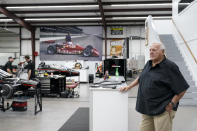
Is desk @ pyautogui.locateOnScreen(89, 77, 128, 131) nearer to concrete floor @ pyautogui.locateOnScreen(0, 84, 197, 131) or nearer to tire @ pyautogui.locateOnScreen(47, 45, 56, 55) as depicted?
concrete floor @ pyautogui.locateOnScreen(0, 84, 197, 131)

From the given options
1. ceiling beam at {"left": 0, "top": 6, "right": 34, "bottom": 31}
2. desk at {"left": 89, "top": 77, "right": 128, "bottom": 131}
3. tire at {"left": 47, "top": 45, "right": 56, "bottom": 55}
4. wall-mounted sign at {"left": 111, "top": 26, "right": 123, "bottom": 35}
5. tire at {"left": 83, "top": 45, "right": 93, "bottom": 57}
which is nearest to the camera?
desk at {"left": 89, "top": 77, "right": 128, "bottom": 131}

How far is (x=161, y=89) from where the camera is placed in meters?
1.92

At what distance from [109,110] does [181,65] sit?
19.1 feet

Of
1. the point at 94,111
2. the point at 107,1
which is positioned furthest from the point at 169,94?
the point at 107,1

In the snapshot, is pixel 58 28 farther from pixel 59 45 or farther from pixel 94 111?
pixel 94 111

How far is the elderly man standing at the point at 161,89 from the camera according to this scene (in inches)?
73.9

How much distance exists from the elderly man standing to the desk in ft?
2.56

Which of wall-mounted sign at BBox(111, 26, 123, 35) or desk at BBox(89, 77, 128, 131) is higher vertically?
wall-mounted sign at BBox(111, 26, 123, 35)

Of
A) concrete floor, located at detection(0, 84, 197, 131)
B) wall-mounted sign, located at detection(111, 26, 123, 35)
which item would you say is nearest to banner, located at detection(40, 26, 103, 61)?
wall-mounted sign, located at detection(111, 26, 123, 35)

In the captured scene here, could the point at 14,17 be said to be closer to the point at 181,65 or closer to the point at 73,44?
the point at 73,44

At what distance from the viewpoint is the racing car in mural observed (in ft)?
48.1

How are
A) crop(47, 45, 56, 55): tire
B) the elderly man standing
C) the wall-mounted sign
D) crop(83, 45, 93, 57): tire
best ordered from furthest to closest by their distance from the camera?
the wall-mounted sign
crop(47, 45, 56, 55): tire
crop(83, 45, 93, 57): tire
the elderly man standing

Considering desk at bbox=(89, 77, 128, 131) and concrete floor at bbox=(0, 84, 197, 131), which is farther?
concrete floor at bbox=(0, 84, 197, 131)

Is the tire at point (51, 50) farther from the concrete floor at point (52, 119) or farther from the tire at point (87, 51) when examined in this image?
the concrete floor at point (52, 119)
